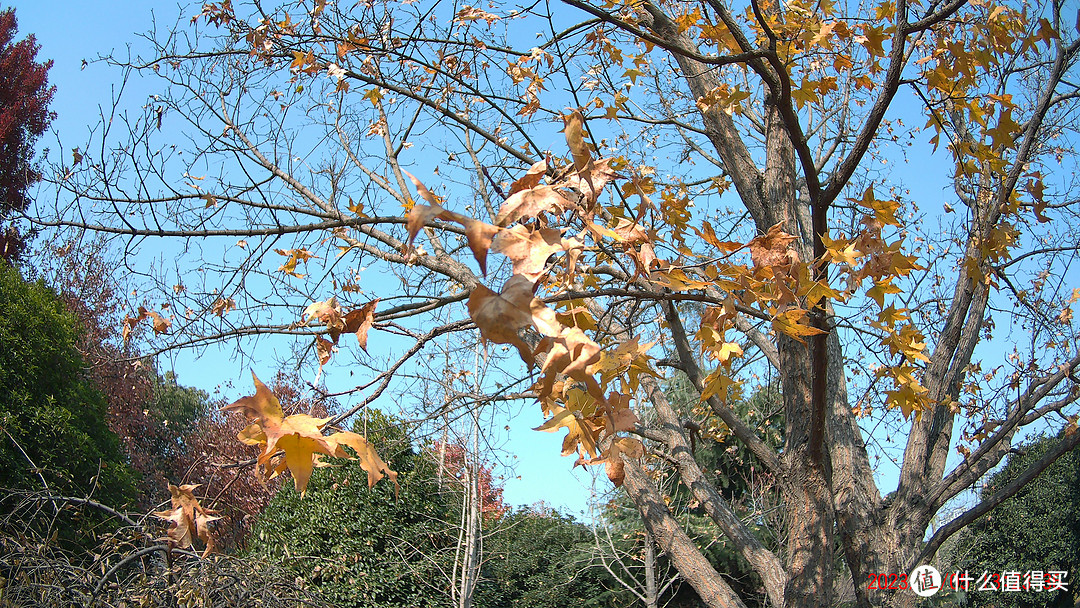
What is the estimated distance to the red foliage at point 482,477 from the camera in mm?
6609

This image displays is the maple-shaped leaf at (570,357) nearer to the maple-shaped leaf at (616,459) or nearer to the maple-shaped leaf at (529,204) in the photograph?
the maple-shaped leaf at (529,204)

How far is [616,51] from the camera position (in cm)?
312

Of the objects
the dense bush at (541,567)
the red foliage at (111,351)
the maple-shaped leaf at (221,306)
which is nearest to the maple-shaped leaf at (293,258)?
the maple-shaped leaf at (221,306)

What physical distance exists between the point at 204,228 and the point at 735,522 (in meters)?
2.61

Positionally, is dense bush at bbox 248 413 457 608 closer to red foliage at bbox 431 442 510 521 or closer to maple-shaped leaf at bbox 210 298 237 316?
red foliage at bbox 431 442 510 521

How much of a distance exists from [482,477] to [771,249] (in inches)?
278

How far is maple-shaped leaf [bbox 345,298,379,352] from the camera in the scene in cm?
122

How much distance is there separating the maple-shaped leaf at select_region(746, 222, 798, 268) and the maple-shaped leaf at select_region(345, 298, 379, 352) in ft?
2.42

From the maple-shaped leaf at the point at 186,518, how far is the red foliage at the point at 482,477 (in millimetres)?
4814

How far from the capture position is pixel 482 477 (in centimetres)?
793

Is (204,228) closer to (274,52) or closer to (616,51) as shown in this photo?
(274,52)

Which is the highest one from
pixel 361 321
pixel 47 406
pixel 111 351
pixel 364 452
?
pixel 111 351

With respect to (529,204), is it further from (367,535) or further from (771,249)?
(367,535)

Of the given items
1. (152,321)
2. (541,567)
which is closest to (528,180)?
(152,321)
